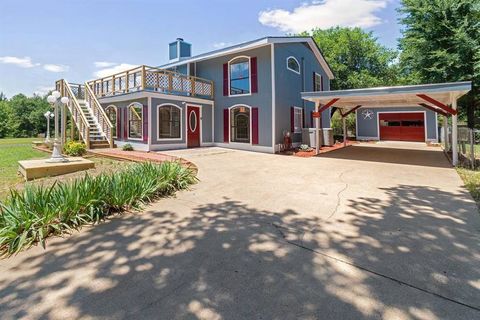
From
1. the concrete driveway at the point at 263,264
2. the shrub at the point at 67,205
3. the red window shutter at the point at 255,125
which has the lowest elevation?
the concrete driveway at the point at 263,264

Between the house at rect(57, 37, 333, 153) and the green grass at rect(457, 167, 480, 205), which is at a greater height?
the house at rect(57, 37, 333, 153)

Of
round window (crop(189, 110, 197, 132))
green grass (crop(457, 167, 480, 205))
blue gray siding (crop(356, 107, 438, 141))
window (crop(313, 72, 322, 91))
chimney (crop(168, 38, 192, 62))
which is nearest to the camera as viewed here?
green grass (crop(457, 167, 480, 205))

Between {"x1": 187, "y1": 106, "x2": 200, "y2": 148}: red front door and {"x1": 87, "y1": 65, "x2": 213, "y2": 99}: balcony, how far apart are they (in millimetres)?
870

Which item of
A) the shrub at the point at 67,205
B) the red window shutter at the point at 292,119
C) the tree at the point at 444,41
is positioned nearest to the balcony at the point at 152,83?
the red window shutter at the point at 292,119

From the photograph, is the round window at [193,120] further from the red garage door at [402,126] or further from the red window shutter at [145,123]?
the red garage door at [402,126]

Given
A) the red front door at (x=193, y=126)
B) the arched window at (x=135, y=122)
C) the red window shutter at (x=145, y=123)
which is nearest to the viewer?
the red window shutter at (x=145, y=123)

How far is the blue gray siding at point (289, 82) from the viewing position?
533 inches

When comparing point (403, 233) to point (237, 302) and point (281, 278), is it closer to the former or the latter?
point (281, 278)

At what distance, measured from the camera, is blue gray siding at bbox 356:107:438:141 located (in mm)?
20438

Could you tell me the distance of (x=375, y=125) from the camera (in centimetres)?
2264

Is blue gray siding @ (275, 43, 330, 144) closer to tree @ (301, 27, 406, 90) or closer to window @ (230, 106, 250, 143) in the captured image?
window @ (230, 106, 250, 143)

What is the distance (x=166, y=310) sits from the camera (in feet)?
6.94

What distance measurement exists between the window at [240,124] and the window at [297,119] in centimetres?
284

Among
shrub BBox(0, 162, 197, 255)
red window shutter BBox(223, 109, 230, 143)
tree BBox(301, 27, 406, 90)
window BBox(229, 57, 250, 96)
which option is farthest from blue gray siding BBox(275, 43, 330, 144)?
tree BBox(301, 27, 406, 90)
